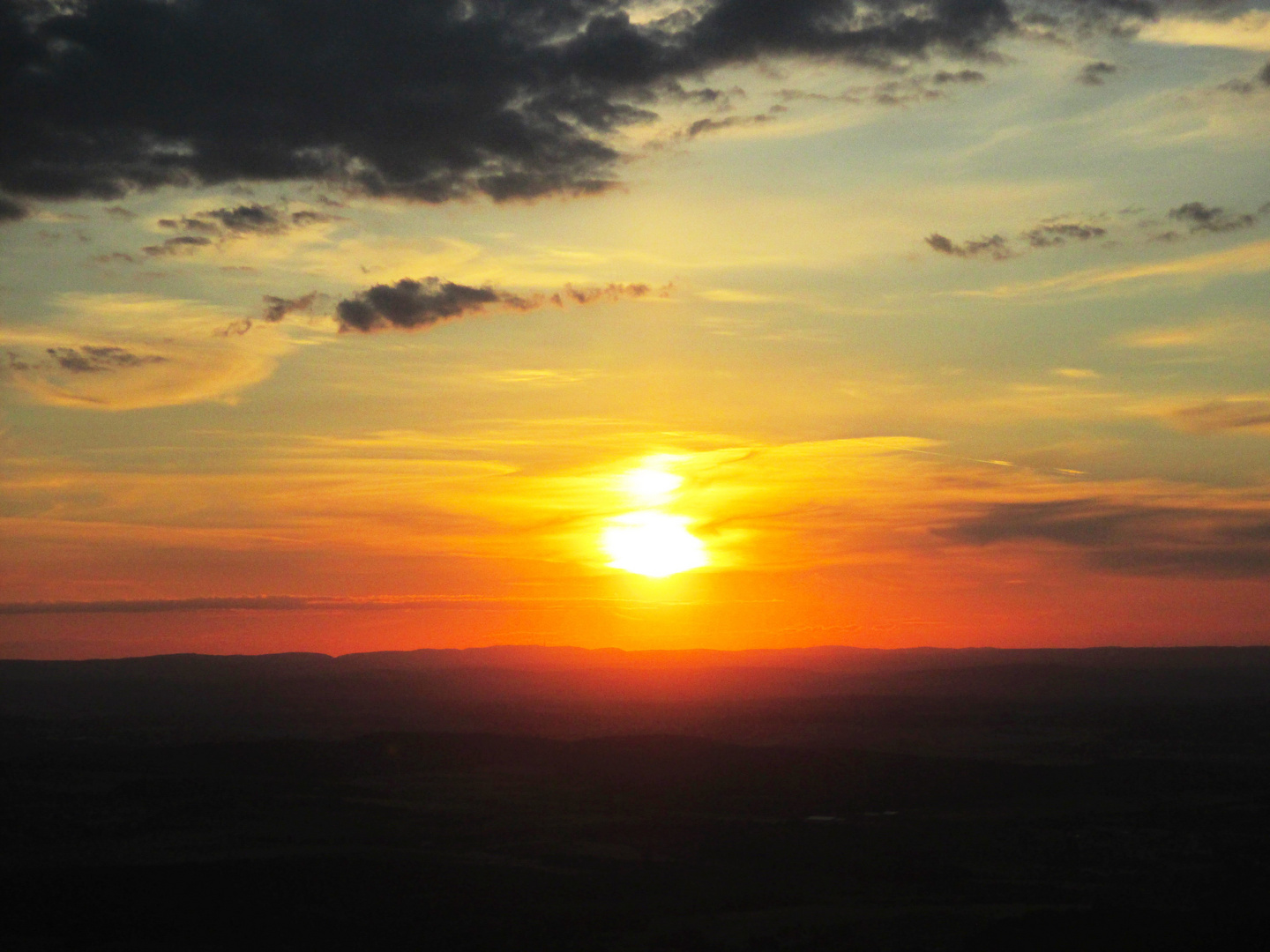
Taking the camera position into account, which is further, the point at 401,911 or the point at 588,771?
the point at 588,771

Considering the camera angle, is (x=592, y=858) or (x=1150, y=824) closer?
(x=592, y=858)

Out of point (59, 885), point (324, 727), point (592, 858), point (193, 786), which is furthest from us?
point (324, 727)

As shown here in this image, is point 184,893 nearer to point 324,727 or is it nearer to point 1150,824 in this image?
point 1150,824

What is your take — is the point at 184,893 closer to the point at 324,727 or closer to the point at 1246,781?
the point at 1246,781

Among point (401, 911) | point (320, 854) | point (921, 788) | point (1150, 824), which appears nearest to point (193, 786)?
point (320, 854)

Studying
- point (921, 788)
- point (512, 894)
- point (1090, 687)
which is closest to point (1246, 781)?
point (921, 788)

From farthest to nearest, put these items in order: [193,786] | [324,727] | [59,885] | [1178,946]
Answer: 1. [324,727]
2. [193,786]
3. [59,885]
4. [1178,946]
